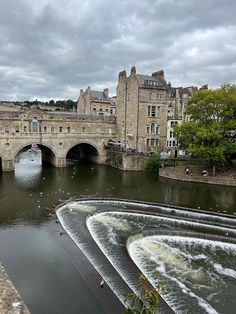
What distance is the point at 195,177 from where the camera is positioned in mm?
40656

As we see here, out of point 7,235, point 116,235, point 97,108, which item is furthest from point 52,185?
point 97,108

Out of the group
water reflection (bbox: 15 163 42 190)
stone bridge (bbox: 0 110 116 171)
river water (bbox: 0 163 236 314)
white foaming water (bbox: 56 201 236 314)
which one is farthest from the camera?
stone bridge (bbox: 0 110 116 171)

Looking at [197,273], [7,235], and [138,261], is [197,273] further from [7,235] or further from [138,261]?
[7,235]

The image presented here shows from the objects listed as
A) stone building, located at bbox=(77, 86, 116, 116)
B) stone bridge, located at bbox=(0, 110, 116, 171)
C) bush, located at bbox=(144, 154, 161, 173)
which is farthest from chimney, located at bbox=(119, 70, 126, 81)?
stone building, located at bbox=(77, 86, 116, 116)

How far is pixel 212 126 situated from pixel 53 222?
25058 millimetres

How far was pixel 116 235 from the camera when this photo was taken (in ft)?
70.5

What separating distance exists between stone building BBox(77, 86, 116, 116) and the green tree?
37.4 meters

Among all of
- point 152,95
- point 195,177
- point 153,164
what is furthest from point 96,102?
point 195,177

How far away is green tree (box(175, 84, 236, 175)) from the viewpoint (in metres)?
39.1

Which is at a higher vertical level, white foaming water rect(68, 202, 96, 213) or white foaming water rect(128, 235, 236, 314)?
white foaming water rect(68, 202, 96, 213)

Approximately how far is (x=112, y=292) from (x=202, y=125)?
101 ft

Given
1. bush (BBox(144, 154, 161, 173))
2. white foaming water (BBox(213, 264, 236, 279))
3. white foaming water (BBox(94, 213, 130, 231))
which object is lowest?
white foaming water (BBox(213, 264, 236, 279))

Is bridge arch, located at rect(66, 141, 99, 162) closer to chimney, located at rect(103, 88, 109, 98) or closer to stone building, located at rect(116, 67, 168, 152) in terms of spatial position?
stone building, located at rect(116, 67, 168, 152)

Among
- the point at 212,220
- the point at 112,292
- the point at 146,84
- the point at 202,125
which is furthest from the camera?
the point at 146,84
